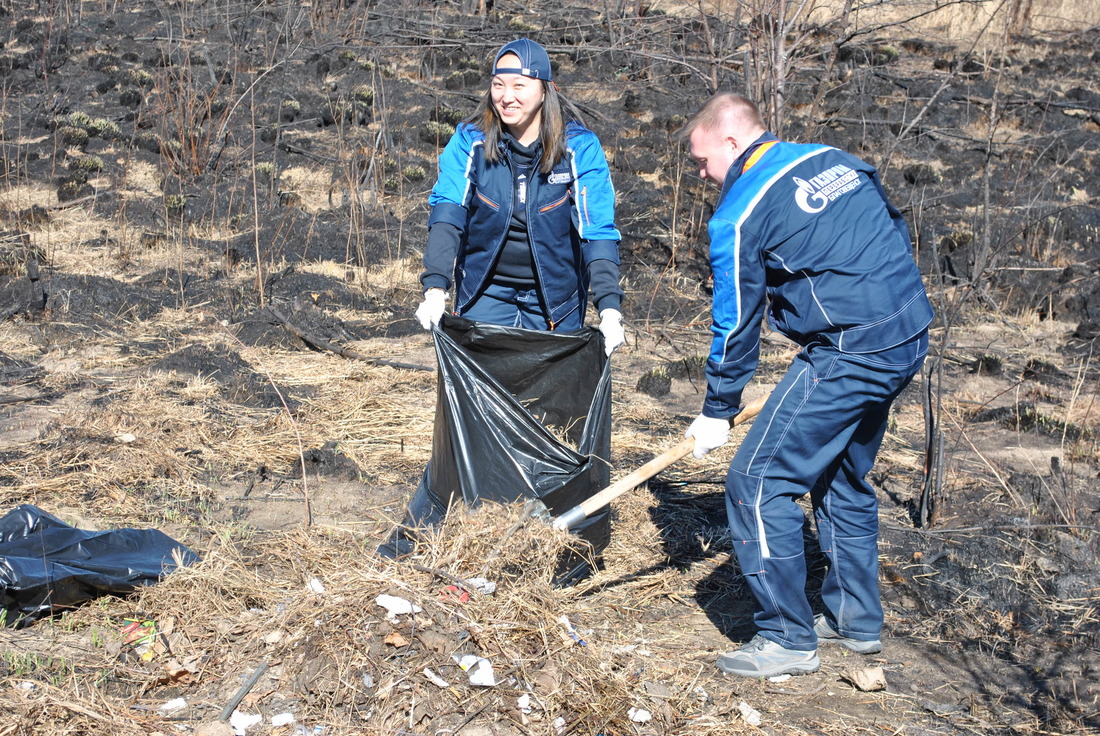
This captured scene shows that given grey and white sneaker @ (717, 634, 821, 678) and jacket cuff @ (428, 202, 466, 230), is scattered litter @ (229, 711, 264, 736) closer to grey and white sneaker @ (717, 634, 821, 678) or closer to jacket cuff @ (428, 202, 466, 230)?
grey and white sneaker @ (717, 634, 821, 678)

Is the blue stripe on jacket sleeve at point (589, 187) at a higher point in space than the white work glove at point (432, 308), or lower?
higher

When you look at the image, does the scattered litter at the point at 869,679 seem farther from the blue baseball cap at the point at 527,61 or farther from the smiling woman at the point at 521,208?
the blue baseball cap at the point at 527,61

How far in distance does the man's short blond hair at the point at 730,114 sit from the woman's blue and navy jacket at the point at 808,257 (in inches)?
2.6

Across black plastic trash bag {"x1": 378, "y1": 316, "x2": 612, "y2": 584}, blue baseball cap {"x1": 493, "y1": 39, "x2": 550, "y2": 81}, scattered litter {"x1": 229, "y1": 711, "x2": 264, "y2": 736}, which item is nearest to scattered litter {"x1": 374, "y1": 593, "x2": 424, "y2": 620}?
scattered litter {"x1": 229, "y1": 711, "x2": 264, "y2": 736}

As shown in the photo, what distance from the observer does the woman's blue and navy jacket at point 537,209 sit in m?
3.32

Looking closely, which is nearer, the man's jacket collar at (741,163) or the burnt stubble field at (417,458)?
the burnt stubble field at (417,458)

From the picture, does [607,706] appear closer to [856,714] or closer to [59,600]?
[856,714]

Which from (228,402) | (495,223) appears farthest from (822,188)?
(228,402)

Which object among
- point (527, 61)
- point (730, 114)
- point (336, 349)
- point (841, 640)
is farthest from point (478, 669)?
point (336, 349)

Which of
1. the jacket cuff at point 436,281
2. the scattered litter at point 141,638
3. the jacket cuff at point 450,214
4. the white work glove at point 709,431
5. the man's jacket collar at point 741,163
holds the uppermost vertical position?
the man's jacket collar at point 741,163

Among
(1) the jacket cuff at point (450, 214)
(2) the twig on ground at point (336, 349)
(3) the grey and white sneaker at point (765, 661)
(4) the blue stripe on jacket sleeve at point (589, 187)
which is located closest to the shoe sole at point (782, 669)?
(3) the grey and white sneaker at point (765, 661)

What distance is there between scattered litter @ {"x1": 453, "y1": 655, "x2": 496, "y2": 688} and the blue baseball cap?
181 centimetres

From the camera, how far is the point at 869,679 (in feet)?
9.59

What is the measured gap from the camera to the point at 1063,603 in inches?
137
